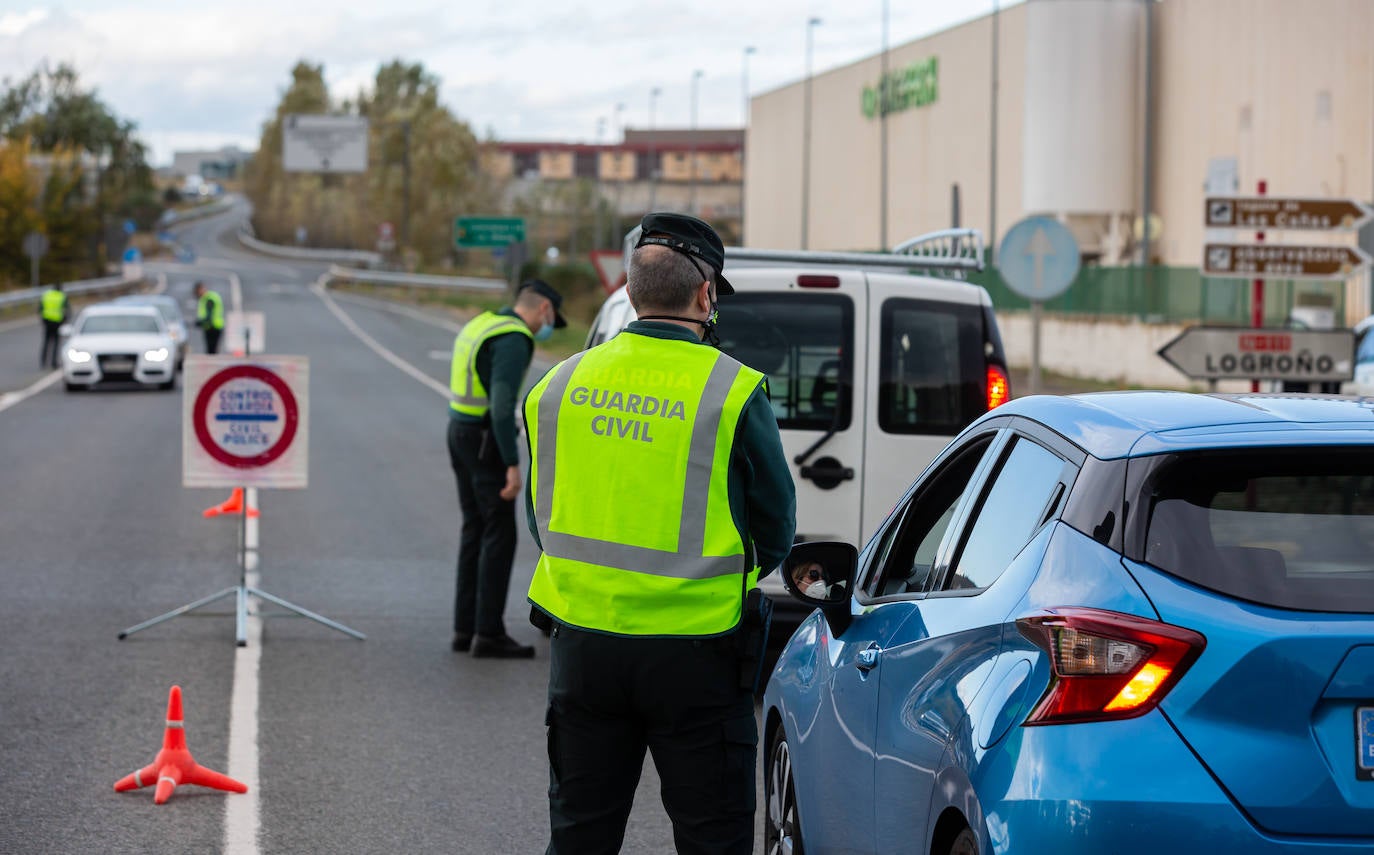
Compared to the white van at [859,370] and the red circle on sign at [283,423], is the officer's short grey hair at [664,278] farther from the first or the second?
the red circle on sign at [283,423]

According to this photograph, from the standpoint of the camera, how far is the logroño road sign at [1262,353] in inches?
532

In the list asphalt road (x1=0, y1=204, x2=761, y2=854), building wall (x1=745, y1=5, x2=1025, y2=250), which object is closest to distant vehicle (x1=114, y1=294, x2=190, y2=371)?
asphalt road (x1=0, y1=204, x2=761, y2=854)

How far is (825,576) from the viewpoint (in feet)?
14.1

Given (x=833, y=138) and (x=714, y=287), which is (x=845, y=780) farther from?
(x=833, y=138)

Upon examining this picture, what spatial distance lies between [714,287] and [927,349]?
4.49 metres

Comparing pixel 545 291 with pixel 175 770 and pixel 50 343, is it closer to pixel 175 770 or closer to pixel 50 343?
pixel 175 770

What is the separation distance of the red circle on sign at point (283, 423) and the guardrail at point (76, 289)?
48.3 m

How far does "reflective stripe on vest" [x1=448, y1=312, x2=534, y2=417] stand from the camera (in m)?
9.12

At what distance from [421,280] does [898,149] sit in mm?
20164

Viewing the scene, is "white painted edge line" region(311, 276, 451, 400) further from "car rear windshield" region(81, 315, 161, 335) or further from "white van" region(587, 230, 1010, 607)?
"white van" region(587, 230, 1010, 607)

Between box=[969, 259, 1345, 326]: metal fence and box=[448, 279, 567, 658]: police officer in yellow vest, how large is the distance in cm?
2736

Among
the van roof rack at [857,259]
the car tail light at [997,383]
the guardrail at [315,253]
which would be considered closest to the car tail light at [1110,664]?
the car tail light at [997,383]

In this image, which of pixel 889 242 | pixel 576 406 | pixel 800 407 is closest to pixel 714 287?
pixel 576 406

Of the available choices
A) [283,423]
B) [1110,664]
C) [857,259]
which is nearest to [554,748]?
[1110,664]
